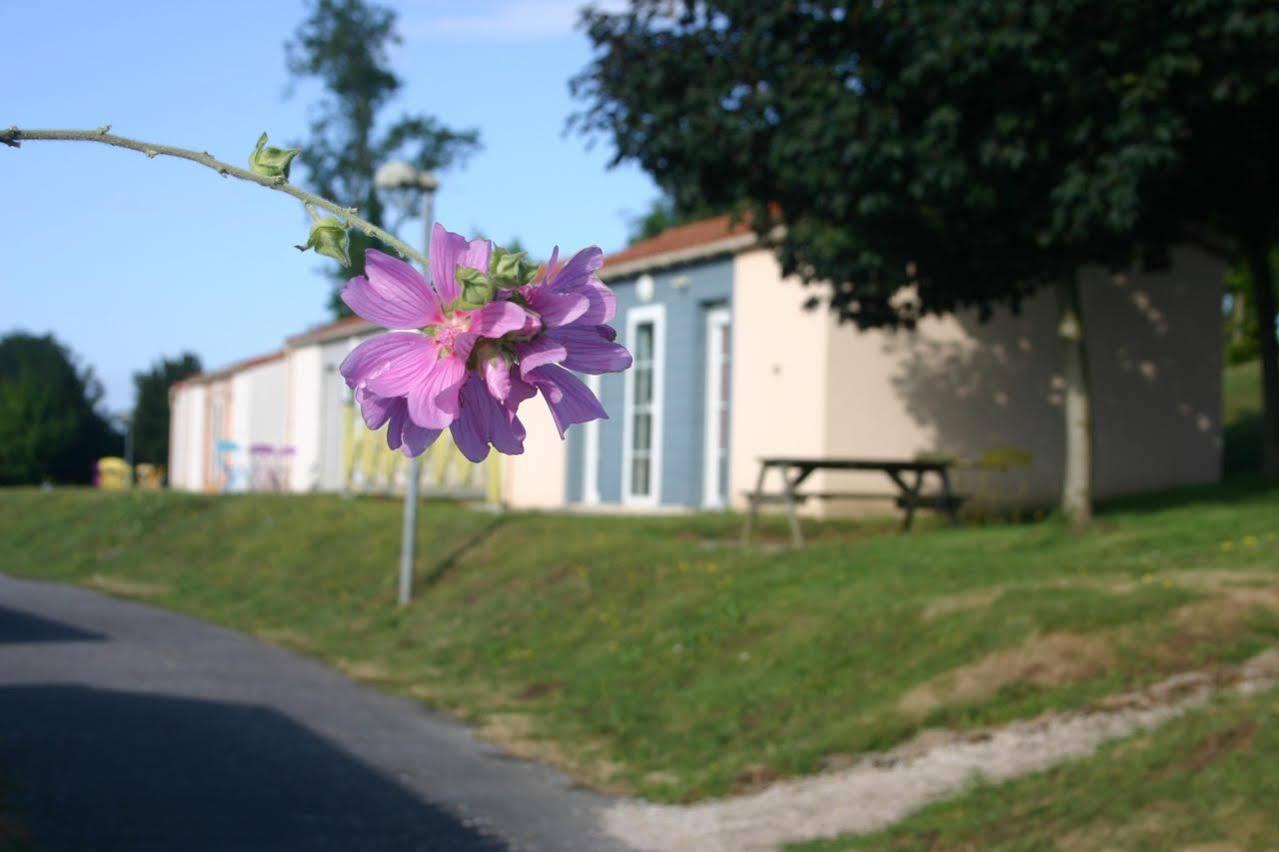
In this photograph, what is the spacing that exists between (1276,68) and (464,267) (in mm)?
12987

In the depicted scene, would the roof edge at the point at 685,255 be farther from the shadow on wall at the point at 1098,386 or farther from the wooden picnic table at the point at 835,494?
the wooden picnic table at the point at 835,494

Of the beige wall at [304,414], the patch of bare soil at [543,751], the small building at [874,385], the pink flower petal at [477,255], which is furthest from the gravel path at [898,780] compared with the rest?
the beige wall at [304,414]

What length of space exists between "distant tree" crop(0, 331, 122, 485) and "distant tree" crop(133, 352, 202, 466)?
100 centimetres

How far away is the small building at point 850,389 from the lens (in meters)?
19.1

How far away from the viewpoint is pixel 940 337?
19547 mm

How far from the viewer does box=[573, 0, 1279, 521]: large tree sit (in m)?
12.9

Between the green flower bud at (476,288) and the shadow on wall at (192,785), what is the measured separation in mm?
7140

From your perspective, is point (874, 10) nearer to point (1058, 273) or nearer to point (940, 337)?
point (1058, 273)

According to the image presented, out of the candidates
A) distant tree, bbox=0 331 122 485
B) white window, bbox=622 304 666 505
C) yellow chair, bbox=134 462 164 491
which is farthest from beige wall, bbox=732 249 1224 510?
distant tree, bbox=0 331 122 485

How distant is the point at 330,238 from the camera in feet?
4.97

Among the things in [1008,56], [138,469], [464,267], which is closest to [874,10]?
[1008,56]

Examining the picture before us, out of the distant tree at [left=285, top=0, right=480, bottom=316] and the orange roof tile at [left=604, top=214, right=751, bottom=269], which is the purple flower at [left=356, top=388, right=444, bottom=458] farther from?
the distant tree at [left=285, top=0, right=480, bottom=316]

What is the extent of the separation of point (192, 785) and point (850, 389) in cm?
1129

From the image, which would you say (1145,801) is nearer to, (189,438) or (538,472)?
(538,472)
